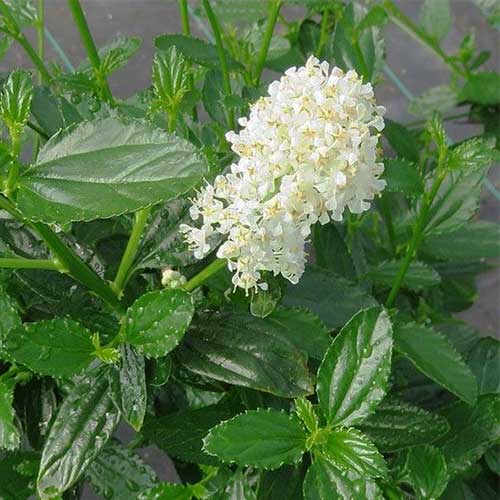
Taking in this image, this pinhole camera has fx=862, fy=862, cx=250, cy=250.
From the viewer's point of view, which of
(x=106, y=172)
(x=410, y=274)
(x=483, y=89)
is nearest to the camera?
(x=106, y=172)

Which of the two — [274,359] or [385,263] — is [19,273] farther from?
[385,263]

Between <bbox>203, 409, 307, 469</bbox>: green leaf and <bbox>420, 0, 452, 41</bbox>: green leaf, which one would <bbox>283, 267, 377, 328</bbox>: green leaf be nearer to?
<bbox>203, 409, 307, 469</bbox>: green leaf

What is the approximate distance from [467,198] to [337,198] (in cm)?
32

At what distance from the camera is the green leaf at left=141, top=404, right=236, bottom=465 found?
64cm

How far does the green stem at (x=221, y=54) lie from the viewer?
69 centimetres

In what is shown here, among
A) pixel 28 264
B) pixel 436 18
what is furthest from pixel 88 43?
pixel 436 18

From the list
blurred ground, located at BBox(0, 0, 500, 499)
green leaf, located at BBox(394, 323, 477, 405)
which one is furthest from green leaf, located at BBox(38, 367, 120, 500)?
blurred ground, located at BBox(0, 0, 500, 499)

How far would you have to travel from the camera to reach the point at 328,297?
0.67m

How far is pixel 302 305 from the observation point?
26.1 inches

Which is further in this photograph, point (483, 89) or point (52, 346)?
point (483, 89)

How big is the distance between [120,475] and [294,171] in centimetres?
31

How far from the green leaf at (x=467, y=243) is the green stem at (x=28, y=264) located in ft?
1.48

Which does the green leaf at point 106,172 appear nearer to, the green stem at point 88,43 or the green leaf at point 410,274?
the green stem at point 88,43

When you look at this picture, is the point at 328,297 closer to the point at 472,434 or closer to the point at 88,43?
the point at 472,434
